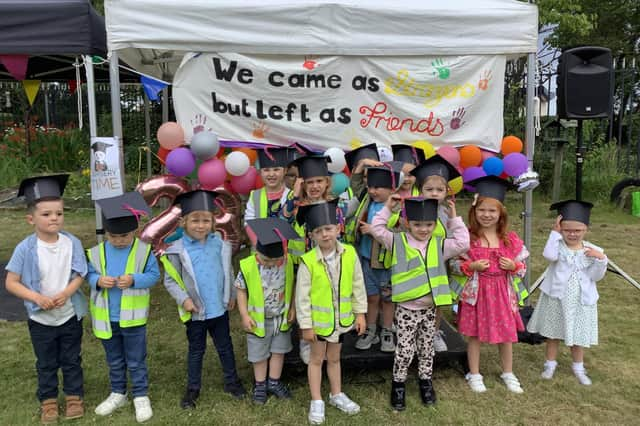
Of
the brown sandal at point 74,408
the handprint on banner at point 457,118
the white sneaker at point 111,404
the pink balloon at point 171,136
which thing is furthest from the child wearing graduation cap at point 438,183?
the brown sandal at point 74,408

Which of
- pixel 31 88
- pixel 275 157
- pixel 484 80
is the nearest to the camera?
pixel 275 157

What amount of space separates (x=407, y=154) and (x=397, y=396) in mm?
1939

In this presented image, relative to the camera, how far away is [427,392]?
3.55m

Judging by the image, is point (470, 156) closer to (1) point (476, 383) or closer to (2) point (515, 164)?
(2) point (515, 164)

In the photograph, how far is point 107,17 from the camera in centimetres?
418

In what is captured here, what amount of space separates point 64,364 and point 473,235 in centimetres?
293

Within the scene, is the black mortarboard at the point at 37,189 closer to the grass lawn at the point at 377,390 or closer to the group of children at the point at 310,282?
the group of children at the point at 310,282

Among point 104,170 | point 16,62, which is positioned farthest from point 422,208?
point 16,62

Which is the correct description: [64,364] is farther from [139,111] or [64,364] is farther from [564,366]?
→ [139,111]

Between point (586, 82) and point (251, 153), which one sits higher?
point (586, 82)

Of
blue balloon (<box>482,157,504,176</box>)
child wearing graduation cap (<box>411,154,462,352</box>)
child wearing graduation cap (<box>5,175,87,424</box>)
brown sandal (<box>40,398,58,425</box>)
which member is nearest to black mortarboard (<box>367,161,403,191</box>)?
child wearing graduation cap (<box>411,154,462,352</box>)

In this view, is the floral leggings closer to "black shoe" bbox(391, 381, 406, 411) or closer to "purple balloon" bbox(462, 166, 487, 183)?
"black shoe" bbox(391, 381, 406, 411)

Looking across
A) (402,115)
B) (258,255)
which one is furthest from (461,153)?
(258,255)

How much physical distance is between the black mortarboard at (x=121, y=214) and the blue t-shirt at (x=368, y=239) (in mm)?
1626
